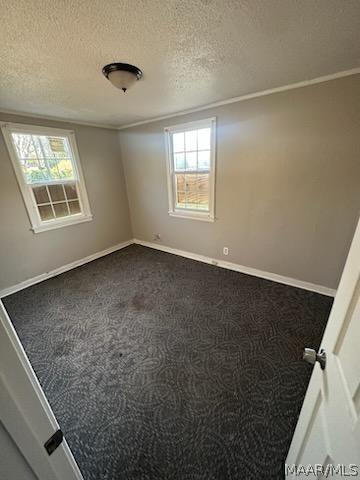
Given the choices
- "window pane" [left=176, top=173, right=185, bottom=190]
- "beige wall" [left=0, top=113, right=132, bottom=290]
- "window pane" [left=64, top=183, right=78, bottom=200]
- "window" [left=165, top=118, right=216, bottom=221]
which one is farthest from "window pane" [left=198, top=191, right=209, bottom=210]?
"window pane" [left=64, top=183, right=78, bottom=200]

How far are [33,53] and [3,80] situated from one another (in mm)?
622

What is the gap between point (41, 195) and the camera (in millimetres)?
2918

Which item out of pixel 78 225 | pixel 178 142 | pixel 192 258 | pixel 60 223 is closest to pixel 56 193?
pixel 60 223

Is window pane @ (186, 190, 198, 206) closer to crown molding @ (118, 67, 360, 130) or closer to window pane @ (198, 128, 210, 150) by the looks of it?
window pane @ (198, 128, 210, 150)

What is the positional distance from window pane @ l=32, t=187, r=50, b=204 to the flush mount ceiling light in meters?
2.03

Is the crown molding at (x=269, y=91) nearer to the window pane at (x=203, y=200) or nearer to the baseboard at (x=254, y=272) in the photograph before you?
the window pane at (x=203, y=200)

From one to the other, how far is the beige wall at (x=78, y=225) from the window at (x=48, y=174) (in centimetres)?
9

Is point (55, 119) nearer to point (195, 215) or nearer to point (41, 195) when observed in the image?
point (41, 195)

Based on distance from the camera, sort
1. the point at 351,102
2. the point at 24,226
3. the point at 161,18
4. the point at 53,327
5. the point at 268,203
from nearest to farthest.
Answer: the point at 161,18, the point at 351,102, the point at 53,327, the point at 268,203, the point at 24,226

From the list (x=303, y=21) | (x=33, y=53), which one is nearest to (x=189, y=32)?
(x=303, y=21)

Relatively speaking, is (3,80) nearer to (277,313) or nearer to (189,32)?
(189,32)

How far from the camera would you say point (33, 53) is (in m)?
1.32

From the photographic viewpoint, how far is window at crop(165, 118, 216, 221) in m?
2.82

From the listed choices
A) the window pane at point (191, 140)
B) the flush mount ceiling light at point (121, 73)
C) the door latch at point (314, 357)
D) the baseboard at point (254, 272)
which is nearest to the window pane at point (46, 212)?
the baseboard at point (254, 272)
